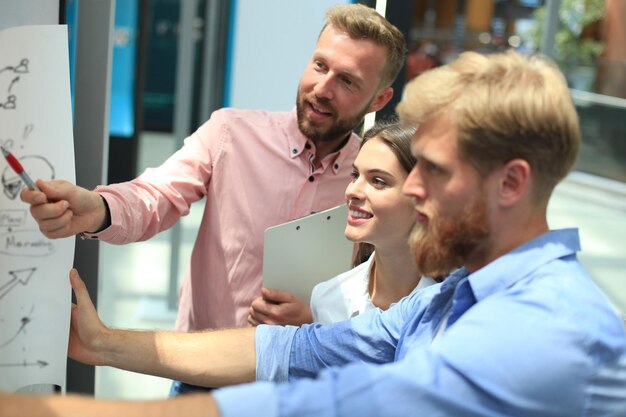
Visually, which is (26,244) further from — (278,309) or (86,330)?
(278,309)

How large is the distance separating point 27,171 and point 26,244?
14 centimetres

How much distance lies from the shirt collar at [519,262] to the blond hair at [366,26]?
99 centimetres

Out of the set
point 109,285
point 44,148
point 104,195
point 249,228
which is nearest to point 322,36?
point 249,228

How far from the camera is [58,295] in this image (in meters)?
1.71

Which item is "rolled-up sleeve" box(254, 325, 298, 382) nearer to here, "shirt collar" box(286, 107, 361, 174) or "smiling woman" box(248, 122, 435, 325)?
"smiling woman" box(248, 122, 435, 325)

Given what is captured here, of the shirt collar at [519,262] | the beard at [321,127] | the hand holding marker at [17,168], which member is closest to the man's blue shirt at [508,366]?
the shirt collar at [519,262]

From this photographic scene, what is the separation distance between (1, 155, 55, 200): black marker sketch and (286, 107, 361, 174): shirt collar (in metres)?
0.76

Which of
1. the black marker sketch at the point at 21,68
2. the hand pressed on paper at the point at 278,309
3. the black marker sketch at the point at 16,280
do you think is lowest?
the hand pressed on paper at the point at 278,309

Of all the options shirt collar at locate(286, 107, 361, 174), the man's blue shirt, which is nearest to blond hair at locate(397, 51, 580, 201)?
the man's blue shirt

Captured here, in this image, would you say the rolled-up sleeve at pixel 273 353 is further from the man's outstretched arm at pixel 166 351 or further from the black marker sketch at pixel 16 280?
the black marker sketch at pixel 16 280

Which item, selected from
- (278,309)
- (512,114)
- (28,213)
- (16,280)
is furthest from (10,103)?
(512,114)

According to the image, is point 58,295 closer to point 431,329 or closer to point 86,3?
point 431,329

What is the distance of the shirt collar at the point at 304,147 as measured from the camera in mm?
2275

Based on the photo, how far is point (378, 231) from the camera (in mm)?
1989
